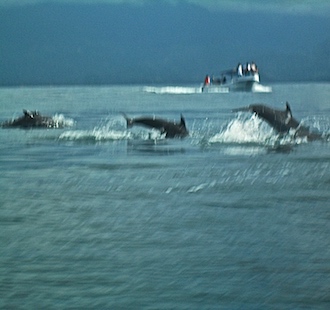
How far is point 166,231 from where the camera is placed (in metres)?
11.0

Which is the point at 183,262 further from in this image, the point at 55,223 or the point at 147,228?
the point at 55,223

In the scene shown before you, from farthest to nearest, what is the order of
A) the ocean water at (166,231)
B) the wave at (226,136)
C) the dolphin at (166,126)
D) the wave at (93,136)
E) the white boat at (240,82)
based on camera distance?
the white boat at (240,82)
the wave at (93,136)
the dolphin at (166,126)
the wave at (226,136)
the ocean water at (166,231)

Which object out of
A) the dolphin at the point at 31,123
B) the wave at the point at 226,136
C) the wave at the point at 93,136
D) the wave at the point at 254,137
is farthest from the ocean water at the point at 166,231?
the dolphin at the point at 31,123

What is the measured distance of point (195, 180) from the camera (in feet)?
51.5

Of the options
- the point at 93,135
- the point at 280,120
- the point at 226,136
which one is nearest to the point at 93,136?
the point at 93,135

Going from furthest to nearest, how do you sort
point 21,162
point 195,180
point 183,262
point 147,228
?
point 21,162
point 195,180
point 147,228
point 183,262

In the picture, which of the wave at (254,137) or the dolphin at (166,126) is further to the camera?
the dolphin at (166,126)

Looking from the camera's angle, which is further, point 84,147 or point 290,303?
point 84,147

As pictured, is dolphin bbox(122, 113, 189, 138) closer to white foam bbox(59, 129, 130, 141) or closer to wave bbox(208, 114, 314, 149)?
white foam bbox(59, 129, 130, 141)

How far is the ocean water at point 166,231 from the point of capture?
8.46 metres

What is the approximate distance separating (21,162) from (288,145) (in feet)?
20.6

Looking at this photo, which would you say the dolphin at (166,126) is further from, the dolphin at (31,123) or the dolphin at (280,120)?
the dolphin at (31,123)

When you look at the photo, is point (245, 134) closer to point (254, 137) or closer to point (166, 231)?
point (254, 137)

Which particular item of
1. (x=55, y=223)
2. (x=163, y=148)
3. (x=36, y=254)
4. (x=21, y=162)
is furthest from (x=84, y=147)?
(x=36, y=254)
